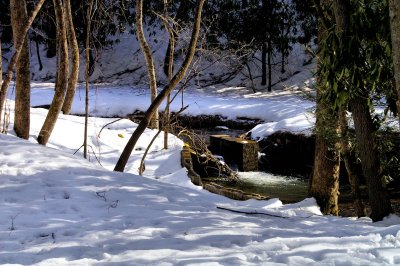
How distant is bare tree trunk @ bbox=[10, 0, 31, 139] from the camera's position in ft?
29.5

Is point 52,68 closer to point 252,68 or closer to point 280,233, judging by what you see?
point 252,68

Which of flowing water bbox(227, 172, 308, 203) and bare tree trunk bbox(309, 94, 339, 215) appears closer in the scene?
bare tree trunk bbox(309, 94, 339, 215)

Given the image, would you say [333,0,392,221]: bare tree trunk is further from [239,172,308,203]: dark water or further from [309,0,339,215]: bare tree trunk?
[239,172,308,203]: dark water

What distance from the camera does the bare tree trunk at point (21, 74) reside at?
8977 millimetres

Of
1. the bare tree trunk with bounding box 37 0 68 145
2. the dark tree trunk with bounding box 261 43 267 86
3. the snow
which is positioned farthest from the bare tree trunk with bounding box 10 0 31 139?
the dark tree trunk with bounding box 261 43 267 86

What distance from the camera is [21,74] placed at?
912 cm

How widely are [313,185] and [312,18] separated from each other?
1773 centimetres

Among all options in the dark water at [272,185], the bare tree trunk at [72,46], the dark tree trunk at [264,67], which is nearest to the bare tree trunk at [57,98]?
the bare tree trunk at [72,46]

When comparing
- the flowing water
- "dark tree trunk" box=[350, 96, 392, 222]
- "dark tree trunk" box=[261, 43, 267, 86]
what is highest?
"dark tree trunk" box=[261, 43, 267, 86]

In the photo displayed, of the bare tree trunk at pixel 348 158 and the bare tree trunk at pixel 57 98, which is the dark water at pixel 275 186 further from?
the bare tree trunk at pixel 57 98

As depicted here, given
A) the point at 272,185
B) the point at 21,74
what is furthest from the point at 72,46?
the point at 272,185

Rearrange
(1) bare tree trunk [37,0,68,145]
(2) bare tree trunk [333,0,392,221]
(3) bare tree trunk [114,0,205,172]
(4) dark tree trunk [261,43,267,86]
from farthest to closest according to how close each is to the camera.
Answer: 1. (4) dark tree trunk [261,43,267,86]
2. (1) bare tree trunk [37,0,68,145]
3. (3) bare tree trunk [114,0,205,172]
4. (2) bare tree trunk [333,0,392,221]

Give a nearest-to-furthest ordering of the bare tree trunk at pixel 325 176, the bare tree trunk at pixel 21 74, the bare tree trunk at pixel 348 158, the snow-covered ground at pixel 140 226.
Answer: the snow-covered ground at pixel 140 226 < the bare tree trunk at pixel 348 158 < the bare tree trunk at pixel 325 176 < the bare tree trunk at pixel 21 74

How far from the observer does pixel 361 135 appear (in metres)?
5.25
